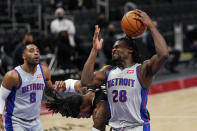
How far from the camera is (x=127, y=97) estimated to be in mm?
4477

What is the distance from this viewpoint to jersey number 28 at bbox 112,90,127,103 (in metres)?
4.48

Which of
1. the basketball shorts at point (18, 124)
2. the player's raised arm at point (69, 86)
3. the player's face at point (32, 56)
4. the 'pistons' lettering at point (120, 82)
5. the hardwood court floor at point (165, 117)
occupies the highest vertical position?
the player's face at point (32, 56)

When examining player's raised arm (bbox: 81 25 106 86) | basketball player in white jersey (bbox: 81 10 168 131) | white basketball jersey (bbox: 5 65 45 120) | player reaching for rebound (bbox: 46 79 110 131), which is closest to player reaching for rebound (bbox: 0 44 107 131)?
white basketball jersey (bbox: 5 65 45 120)

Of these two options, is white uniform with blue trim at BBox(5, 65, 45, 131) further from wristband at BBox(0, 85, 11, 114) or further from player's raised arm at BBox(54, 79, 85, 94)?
player's raised arm at BBox(54, 79, 85, 94)

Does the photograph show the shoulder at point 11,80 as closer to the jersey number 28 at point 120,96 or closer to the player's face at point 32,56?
the player's face at point 32,56

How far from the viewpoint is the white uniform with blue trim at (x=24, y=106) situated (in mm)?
5664

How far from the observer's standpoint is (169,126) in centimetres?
859

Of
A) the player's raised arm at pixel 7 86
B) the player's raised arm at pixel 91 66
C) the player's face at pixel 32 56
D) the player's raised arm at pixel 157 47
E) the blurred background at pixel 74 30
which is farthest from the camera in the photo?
the blurred background at pixel 74 30

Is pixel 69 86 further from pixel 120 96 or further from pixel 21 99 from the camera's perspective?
pixel 21 99

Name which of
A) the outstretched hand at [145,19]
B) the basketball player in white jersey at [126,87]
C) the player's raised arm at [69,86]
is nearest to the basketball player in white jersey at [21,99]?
the player's raised arm at [69,86]

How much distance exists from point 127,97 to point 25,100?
174 centimetres

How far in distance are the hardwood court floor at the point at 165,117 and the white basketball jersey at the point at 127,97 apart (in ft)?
12.8

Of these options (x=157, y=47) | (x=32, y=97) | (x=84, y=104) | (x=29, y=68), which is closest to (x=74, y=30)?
(x=29, y=68)

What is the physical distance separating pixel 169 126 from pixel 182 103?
2578 mm
